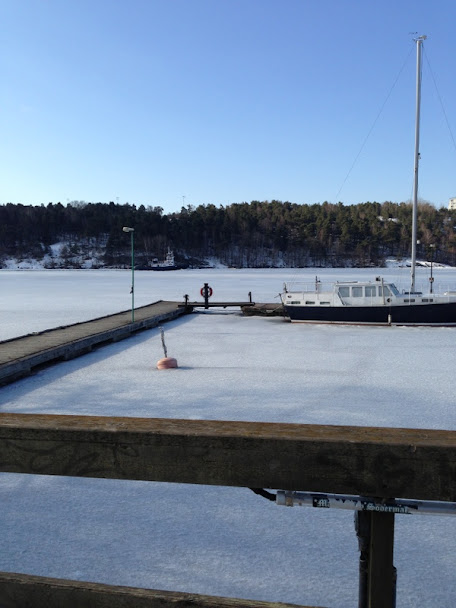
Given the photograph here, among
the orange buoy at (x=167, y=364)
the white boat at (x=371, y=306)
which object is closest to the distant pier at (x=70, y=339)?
the white boat at (x=371, y=306)

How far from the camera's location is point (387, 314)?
22.0m

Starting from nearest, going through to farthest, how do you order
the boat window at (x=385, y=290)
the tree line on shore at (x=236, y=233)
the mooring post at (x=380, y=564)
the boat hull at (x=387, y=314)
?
the mooring post at (x=380, y=564) < the boat hull at (x=387, y=314) < the boat window at (x=385, y=290) < the tree line on shore at (x=236, y=233)

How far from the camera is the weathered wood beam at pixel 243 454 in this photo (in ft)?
5.67

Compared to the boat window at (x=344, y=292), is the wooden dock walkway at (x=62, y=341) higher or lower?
lower

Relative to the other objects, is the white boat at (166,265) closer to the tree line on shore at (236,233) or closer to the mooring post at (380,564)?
the tree line on shore at (236,233)

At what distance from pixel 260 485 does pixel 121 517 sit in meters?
3.91

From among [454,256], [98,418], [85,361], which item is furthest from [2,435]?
[454,256]

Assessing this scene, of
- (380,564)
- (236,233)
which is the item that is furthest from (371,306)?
(236,233)

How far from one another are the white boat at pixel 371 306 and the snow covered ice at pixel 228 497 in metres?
3.56

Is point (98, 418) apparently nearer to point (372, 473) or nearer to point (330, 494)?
point (330, 494)

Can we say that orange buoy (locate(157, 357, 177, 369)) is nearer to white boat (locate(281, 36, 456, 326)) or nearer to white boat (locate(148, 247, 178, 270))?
white boat (locate(281, 36, 456, 326))

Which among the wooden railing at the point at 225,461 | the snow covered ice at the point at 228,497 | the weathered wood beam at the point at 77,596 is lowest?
the snow covered ice at the point at 228,497

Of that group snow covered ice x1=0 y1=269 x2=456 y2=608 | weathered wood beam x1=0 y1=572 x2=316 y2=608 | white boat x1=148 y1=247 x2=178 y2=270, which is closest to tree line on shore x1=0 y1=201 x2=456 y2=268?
white boat x1=148 y1=247 x2=178 y2=270

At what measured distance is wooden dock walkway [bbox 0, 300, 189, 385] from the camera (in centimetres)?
1254
